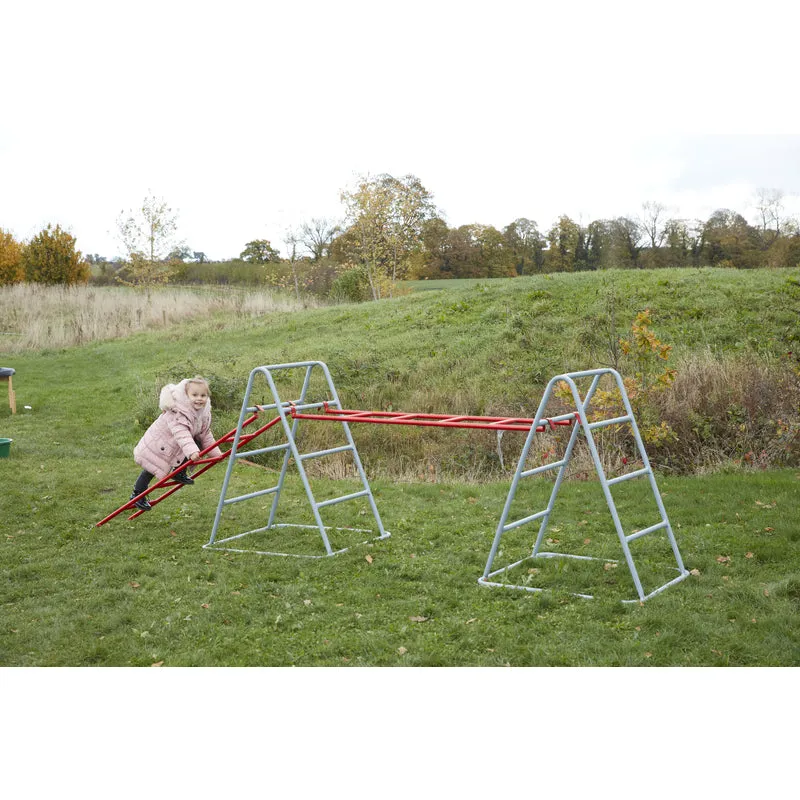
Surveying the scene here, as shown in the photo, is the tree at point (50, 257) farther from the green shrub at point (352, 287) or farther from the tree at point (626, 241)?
the tree at point (626, 241)

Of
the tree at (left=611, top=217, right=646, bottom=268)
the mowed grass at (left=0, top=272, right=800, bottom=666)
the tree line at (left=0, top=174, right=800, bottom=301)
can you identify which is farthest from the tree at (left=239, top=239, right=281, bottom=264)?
the mowed grass at (left=0, top=272, right=800, bottom=666)

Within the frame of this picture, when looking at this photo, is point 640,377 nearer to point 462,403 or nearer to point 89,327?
point 462,403

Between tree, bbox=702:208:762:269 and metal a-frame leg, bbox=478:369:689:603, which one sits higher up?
tree, bbox=702:208:762:269

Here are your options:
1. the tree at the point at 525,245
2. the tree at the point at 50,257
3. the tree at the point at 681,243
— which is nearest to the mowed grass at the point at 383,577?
the tree at the point at 681,243

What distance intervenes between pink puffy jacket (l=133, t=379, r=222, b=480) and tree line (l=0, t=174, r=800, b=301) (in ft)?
59.2

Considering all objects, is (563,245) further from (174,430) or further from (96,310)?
(174,430)

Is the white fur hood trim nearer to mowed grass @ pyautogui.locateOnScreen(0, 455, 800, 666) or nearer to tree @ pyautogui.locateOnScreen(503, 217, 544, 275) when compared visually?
mowed grass @ pyautogui.locateOnScreen(0, 455, 800, 666)

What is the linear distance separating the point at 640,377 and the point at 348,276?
21.3m

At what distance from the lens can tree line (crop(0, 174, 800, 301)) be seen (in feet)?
73.2

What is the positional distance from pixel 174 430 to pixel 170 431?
200mm

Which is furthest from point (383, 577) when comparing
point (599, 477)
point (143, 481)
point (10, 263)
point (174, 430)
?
point (10, 263)

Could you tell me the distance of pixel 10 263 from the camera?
32219 mm

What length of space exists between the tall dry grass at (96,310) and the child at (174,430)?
1521 cm

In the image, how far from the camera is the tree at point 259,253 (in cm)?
3400
